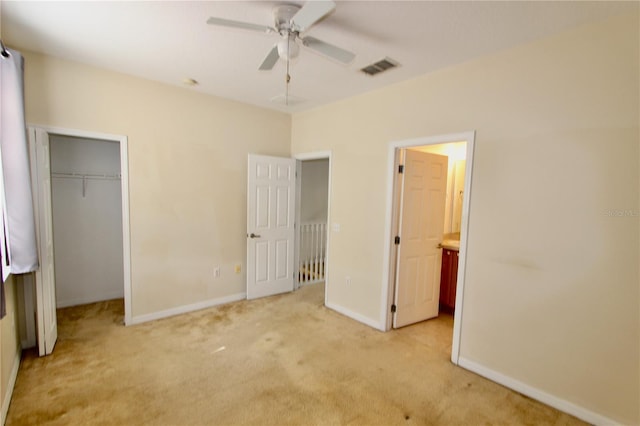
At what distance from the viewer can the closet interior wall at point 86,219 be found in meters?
3.74

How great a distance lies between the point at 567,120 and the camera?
216cm

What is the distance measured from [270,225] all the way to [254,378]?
221 centimetres

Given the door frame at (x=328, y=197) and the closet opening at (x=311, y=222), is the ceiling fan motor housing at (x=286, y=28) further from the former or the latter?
the closet opening at (x=311, y=222)

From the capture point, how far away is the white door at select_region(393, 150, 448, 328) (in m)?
3.38

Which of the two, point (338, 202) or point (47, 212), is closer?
point (47, 212)

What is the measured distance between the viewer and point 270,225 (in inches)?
172

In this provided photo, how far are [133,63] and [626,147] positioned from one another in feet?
13.1

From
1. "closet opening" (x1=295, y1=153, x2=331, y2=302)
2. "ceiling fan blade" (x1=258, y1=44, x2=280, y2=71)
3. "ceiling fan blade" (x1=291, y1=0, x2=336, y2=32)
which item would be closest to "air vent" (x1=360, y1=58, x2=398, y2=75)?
"ceiling fan blade" (x1=258, y1=44, x2=280, y2=71)

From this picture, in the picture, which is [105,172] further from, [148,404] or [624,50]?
[624,50]

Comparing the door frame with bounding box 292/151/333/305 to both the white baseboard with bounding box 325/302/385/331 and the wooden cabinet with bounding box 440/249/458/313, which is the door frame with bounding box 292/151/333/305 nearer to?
the white baseboard with bounding box 325/302/385/331

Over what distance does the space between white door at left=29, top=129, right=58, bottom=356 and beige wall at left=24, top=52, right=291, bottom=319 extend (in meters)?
0.31

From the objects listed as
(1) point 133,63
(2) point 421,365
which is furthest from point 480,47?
(1) point 133,63

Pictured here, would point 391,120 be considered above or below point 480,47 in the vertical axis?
below

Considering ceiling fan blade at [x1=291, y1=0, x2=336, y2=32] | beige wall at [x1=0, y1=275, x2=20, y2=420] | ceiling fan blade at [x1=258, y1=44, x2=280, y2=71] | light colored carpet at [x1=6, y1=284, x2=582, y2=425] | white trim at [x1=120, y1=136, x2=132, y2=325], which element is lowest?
light colored carpet at [x1=6, y1=284, x2=582, y2=425]
